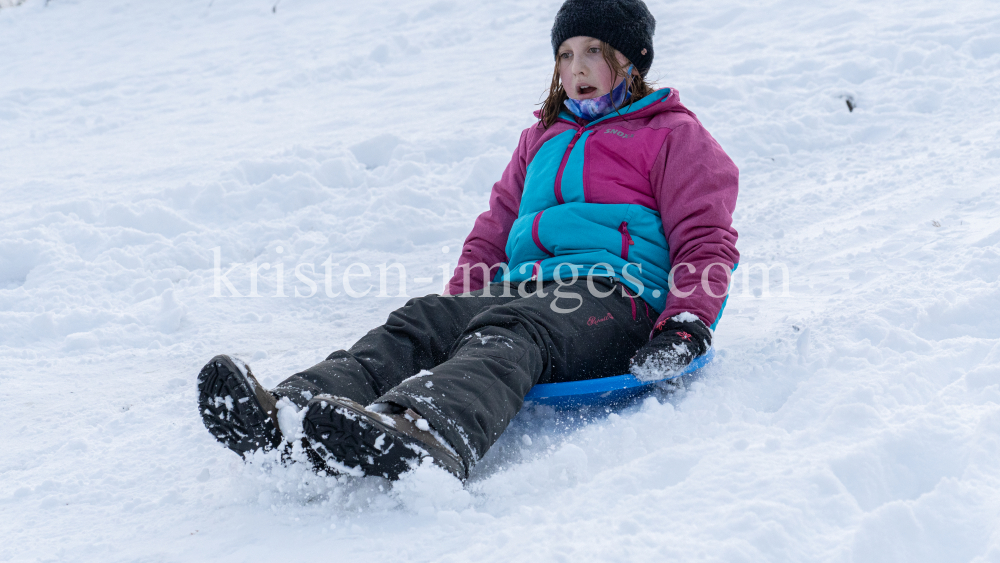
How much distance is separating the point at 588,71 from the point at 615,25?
0.16 m

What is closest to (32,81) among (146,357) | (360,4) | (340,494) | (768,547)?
(360,4)

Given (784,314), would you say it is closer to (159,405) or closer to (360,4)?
(159,405)

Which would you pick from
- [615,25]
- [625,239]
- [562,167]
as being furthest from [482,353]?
[615,25]

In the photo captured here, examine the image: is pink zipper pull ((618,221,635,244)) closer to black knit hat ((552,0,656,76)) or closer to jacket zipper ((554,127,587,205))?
jacket zipper ((554,127,587,205))

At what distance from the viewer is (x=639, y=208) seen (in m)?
2.23

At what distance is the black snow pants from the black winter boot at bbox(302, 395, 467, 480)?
35 mm

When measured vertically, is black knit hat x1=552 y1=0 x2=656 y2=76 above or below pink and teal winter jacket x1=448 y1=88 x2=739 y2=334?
above

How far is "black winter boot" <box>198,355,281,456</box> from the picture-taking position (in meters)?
1.52

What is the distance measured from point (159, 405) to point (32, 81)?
567 cm

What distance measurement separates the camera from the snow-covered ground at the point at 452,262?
1.47 m

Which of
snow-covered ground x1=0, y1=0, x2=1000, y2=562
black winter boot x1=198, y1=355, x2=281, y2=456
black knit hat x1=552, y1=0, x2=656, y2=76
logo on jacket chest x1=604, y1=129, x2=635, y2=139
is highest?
black knit hat x1=552, y1=0, x2=656, y2=76

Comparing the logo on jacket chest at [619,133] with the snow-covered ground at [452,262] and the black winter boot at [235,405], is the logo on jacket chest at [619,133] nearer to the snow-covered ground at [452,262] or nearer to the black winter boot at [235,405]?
the snow-covered ground at [452,262]

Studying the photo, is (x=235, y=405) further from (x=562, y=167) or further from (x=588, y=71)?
(x=588, y=71)

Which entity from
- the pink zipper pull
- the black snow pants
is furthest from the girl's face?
the black snow pants
